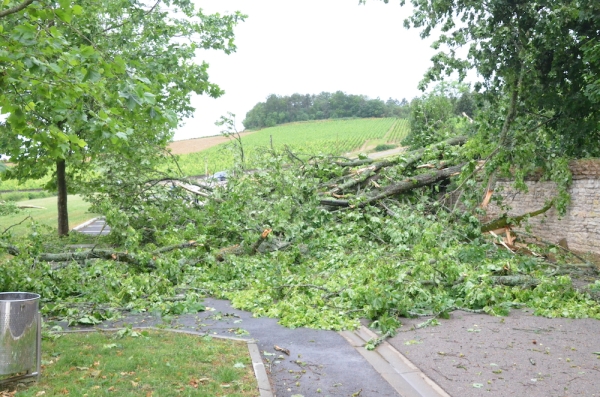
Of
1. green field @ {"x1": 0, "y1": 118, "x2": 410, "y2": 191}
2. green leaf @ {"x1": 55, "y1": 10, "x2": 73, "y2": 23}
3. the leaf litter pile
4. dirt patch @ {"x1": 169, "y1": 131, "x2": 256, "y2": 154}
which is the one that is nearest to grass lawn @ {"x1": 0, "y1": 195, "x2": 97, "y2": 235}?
green field @ {"x1": 0, "y1": 118, "x2": 410, "y2": 191}

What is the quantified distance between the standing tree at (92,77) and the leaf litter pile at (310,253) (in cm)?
192

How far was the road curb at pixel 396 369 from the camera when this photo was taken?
579 centimetres

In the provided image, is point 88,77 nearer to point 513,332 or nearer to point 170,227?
point 513,332

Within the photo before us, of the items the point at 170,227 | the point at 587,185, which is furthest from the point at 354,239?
the point at 587,185

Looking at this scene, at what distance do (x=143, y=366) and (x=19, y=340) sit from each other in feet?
4.16

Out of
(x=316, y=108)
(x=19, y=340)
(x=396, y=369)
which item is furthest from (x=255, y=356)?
(x=316, y=108)

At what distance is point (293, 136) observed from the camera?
180 ft

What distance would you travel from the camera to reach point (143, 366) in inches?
245

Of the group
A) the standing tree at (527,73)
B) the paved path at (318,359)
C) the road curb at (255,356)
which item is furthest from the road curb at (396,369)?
the standing tree at (527,73)

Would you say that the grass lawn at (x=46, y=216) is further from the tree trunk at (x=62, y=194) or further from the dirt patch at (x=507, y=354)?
the dirt patch at (x=507, y=354)

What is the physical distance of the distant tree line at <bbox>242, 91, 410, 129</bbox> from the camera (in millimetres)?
67500

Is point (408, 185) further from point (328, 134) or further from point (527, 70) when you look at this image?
point (328, 134)

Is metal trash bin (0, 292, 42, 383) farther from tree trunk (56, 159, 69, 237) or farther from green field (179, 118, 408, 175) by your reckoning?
green field (179, 118, 408, 175)

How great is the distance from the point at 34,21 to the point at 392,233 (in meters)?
8.75
